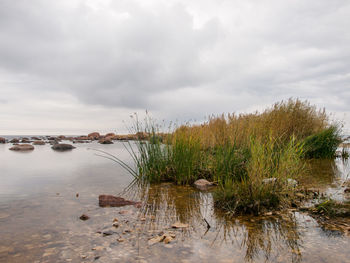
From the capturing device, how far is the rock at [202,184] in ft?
16.1

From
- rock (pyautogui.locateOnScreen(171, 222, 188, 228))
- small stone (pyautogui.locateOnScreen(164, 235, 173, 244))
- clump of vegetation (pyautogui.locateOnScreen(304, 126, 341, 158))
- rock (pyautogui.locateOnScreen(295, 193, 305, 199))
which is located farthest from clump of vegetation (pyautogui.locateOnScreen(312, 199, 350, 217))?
clump of vegetation (pyautogui.locateOnScreen(304, 126, 341, 158))

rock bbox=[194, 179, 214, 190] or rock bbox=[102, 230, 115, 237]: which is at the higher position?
rock bbox=[194, 179, 214, 190]

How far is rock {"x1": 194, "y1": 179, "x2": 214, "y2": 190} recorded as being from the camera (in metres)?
4.92

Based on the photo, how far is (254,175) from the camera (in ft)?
10.9

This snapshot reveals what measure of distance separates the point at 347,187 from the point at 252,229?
117 inches

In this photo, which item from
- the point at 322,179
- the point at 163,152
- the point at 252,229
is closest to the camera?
A: the point at 252,229

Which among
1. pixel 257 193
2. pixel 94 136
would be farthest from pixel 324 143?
pixel 94 136

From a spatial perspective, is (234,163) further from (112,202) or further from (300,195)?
(112,202)

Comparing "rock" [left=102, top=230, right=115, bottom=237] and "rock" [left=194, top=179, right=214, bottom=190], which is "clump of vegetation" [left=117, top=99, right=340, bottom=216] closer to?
"rock" [left=194, top=179, right=214, bottom=190]

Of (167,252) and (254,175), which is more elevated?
(254,175)

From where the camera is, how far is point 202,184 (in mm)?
5016

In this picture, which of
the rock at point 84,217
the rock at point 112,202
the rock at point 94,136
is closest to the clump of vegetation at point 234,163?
the rock at point 112,202

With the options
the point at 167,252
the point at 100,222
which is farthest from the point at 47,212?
the point at 167,252

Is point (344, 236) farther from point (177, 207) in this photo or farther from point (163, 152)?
A: point (163, 152)
